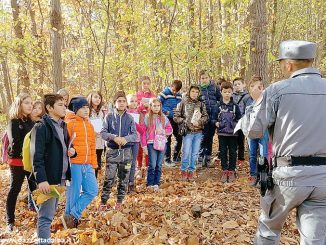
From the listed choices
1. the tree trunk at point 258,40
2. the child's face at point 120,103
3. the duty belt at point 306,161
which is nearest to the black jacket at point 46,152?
the child's face at point 120,103

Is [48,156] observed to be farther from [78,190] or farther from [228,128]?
[228,128]

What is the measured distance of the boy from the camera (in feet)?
13.1

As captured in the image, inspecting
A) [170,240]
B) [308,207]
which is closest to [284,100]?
[308,207]

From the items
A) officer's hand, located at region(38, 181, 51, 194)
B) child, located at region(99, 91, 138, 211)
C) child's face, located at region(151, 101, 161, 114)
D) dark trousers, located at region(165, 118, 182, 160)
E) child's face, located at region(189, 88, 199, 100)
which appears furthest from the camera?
dark trousers, located at region(165, 118, 182, 160)

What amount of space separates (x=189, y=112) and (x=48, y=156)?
387 cm

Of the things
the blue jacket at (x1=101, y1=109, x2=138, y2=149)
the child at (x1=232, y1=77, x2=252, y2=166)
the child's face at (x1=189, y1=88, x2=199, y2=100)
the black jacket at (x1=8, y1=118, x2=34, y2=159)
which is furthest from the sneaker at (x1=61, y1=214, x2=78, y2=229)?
the child at (x1=232, y1=77, x2=252, y2=166)

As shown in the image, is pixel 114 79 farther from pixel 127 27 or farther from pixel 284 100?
pixel 284 100

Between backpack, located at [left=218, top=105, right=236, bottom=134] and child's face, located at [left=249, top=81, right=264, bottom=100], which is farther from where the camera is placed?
backpack, located at [left=218, top=105, right=236, bottom=134]

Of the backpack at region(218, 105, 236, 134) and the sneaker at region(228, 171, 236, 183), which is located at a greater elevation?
the backpack at region(218, 105, 236, 134)

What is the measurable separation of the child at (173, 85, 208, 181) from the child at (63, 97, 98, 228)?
252 cm

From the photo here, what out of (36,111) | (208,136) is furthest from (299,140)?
(208,136)

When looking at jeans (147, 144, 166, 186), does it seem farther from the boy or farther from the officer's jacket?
the officer's jacket

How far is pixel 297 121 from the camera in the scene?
10.2ft

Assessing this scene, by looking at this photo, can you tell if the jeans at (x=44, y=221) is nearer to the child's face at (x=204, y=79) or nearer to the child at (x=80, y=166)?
the child at (x=80, y=166)
